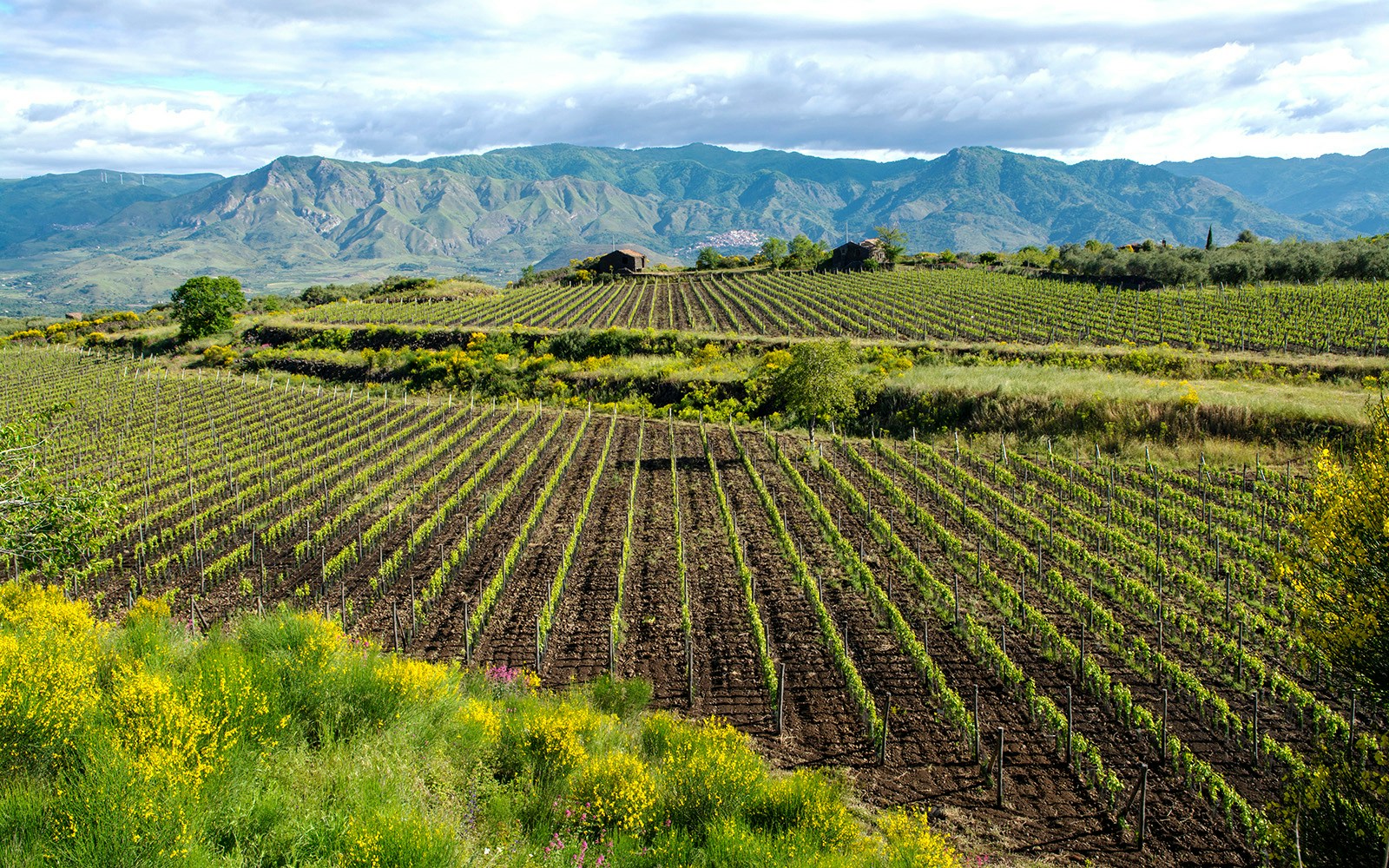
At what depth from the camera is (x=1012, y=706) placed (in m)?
12.1

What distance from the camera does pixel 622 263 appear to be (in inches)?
3937

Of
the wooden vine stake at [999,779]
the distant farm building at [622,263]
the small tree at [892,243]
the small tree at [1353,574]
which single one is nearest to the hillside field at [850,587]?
the wooden vine stake at [999,779]

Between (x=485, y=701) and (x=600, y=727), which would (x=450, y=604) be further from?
(x=600, y=727)

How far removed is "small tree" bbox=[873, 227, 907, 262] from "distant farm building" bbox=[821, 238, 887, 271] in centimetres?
42

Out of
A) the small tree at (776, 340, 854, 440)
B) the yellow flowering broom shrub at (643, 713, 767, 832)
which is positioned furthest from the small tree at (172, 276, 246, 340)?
the yellow flowering broom shrub at (643, 713, 767, 832)

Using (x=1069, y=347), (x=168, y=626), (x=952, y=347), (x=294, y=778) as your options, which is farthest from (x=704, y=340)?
(x=294, y=778)

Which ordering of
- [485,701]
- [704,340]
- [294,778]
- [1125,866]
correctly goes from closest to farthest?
1. [294,778]
2. [1125,866]
3. [485,701]
4. [704,340]

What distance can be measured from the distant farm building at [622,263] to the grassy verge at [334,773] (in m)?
91.6

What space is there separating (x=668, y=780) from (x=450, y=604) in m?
9.75

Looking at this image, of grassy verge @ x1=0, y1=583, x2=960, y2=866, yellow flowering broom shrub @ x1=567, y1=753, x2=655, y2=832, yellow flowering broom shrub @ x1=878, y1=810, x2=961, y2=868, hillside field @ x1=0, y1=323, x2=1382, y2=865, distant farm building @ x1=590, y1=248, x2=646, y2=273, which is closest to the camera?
grassy verge @ x1=0, y1=583, x2=960, y2=866

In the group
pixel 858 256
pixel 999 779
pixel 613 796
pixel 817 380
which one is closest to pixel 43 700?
pixel 613 796

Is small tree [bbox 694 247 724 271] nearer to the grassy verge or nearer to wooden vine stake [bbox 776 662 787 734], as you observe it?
wooden vine stake [bbox 776 662 787 734]

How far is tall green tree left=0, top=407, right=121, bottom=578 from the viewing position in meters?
10.4

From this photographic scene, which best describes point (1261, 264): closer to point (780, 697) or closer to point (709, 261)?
point (709, 261)
